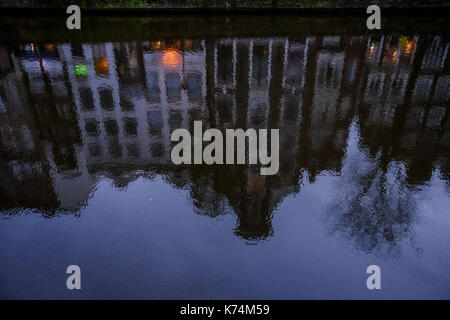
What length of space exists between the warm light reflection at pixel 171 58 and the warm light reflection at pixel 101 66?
3299 mm

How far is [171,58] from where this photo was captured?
21.4 metres

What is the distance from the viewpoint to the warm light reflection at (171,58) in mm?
20438

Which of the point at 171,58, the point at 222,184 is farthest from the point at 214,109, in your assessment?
the point at 171,58

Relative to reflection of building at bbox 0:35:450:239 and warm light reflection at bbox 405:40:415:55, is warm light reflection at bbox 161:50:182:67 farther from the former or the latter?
warm light reflection at bbox 405:40:415:55

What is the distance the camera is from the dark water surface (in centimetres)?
783

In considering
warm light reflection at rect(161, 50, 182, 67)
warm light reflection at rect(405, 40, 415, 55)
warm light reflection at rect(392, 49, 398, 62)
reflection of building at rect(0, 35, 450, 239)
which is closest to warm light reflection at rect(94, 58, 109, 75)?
reflection of building at rect(0, 35, 450, 239)

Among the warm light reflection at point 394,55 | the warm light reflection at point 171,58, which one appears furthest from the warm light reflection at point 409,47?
the warm light reflection at point 171,58

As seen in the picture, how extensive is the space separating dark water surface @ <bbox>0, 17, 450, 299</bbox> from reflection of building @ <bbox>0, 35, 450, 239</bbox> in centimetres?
9

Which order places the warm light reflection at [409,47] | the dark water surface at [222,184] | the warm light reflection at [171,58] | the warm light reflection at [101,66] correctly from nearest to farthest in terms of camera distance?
the dark water surface at [222,184] < the warm light reflection at [101,66] < the warm light reflection at [171,58] < the warm light reflection at [409,47]

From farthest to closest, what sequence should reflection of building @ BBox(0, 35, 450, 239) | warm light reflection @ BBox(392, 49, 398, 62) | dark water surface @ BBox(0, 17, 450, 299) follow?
1. warm light reflection @ BBox(392, 49, 398, 62)
2. reflection of building @ BBox(0, 35, 450, 239)
3. dark water surface @ BBox(0, 17, 450, 299)

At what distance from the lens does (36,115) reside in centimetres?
1440

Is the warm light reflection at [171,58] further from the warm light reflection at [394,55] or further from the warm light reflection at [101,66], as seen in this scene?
the warm light reflection at [394,55]

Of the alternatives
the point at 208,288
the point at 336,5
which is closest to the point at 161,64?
the point at 208,288
